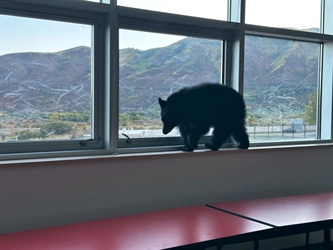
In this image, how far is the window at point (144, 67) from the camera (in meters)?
2.66

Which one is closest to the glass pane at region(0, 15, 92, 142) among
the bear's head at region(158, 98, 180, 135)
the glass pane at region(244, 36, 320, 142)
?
the bear's head at region(158, 98, 180, 135)

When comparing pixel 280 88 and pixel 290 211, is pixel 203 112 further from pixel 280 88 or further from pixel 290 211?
pixel 280 88

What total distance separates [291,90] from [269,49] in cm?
48

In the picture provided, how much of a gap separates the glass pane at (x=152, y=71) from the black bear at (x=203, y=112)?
162mm

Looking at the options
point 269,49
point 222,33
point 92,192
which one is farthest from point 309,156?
point 92,192

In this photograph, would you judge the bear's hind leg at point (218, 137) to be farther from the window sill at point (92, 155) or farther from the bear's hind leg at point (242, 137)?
the bear's hind leg at point (242, 137)

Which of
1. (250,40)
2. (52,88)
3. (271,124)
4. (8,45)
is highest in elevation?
(250,40)

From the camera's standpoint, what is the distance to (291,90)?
12.9ft

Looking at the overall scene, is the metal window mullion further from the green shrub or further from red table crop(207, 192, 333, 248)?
red table crop(207, 192, 333, 248)

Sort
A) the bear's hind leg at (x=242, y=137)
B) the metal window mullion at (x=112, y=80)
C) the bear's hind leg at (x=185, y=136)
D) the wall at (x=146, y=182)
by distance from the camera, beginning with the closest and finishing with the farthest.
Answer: the wall at (x=146, y=182) → the metal window mullion at (x=112, y=80) → the bear's hind leg at (x=185, y=136) → the bear's hind leg at (x=242, y=137)

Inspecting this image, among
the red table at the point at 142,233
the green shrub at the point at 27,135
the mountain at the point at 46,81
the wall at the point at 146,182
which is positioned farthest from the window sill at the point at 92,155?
the red table at the point at 142,233

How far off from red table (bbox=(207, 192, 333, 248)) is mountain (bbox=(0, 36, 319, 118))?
931 millimetres

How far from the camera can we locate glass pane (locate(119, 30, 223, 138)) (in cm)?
305

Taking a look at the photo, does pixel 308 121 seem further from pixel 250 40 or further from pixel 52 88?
pixel 52 88
